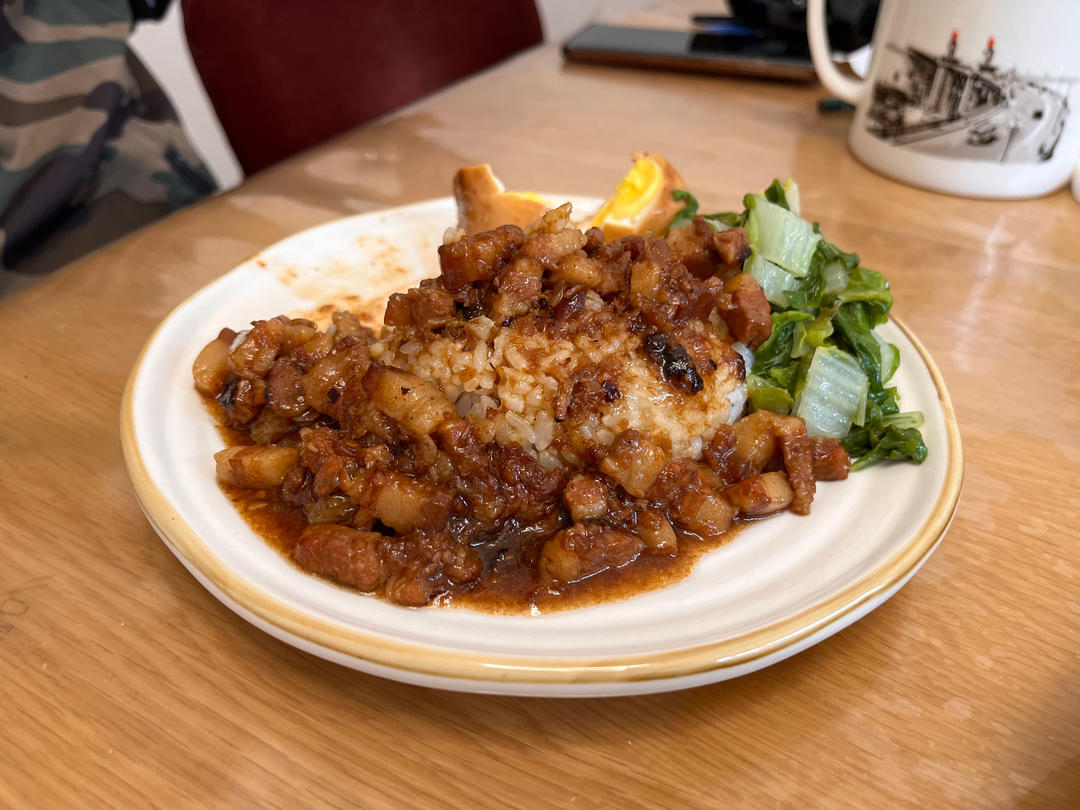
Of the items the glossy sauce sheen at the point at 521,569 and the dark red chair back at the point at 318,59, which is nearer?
the glossy sauce sheen at the point at 521,569

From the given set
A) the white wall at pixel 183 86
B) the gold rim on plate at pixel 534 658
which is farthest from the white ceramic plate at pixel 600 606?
the white wall at pixel 183 86

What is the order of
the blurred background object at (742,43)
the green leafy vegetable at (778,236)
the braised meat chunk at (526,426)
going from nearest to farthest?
the braised meat chunk at (526,426), the green leafy vegetable at (778,236), the blurred background object at (742,43)

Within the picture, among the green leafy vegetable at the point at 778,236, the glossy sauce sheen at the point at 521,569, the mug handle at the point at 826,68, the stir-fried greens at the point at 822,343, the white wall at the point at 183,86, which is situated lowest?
the white wall at the point at 183,86

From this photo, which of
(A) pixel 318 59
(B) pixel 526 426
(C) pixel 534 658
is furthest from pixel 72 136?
(C) pixel 534 658

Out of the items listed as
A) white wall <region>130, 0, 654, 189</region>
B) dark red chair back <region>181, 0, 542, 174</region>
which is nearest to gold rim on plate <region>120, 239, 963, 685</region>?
dark red chair back <region>181, 0, 542, 174</region>

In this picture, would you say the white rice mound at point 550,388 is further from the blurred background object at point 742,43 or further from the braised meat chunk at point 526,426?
the blurred background object at point 742,43

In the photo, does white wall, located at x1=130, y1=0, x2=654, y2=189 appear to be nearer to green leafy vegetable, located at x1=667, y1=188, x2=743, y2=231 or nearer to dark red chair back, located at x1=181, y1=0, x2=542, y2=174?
dark red chair back, located at x1=181, y1=0, x2=542, y2=174

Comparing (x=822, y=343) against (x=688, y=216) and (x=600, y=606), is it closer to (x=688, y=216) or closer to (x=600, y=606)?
(x=688, y=216)
